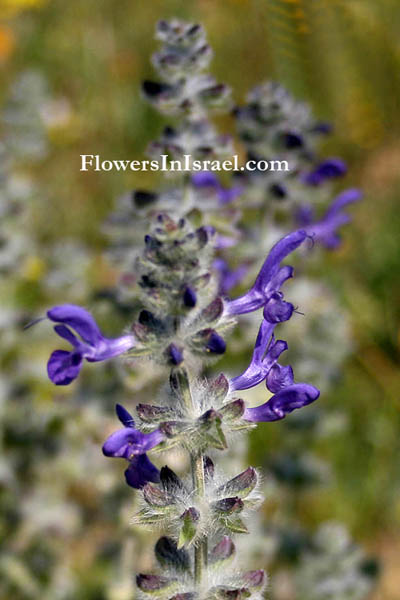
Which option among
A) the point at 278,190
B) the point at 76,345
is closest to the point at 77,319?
the point at 76,345

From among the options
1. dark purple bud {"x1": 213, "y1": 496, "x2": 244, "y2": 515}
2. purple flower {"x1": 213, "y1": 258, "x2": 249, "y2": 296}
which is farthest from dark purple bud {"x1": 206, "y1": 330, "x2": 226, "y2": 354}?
purple flower {"x1": 213, "y1": 258, "x2": 249, "y2": 296}

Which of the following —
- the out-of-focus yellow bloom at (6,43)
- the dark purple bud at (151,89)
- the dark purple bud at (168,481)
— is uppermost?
the out-of-focus yellow bloom at (6,43)

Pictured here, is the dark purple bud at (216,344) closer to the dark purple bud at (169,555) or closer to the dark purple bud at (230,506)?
the dark purple bud at (230,506)

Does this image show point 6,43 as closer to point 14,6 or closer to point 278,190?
point 14,6

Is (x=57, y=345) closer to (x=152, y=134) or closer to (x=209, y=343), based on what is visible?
(x=152, y=134)

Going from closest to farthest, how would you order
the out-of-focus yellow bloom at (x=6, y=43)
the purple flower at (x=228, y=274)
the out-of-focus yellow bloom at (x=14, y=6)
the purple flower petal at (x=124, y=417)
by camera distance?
the purple flower petal at (x=124, y=417) < the purple flower at (x=228, y=274) < the out-of-focus yellow bloom at (x=6, y=43) < the out-of-focus yellow bloom at (x=14, y=6)


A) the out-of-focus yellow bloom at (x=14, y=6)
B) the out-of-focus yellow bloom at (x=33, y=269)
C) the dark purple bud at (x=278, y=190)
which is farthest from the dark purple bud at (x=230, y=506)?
the out-of-focus yellow bloom at (x=14, y=6)

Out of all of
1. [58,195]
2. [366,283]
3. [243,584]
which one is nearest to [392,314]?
[366,283]
